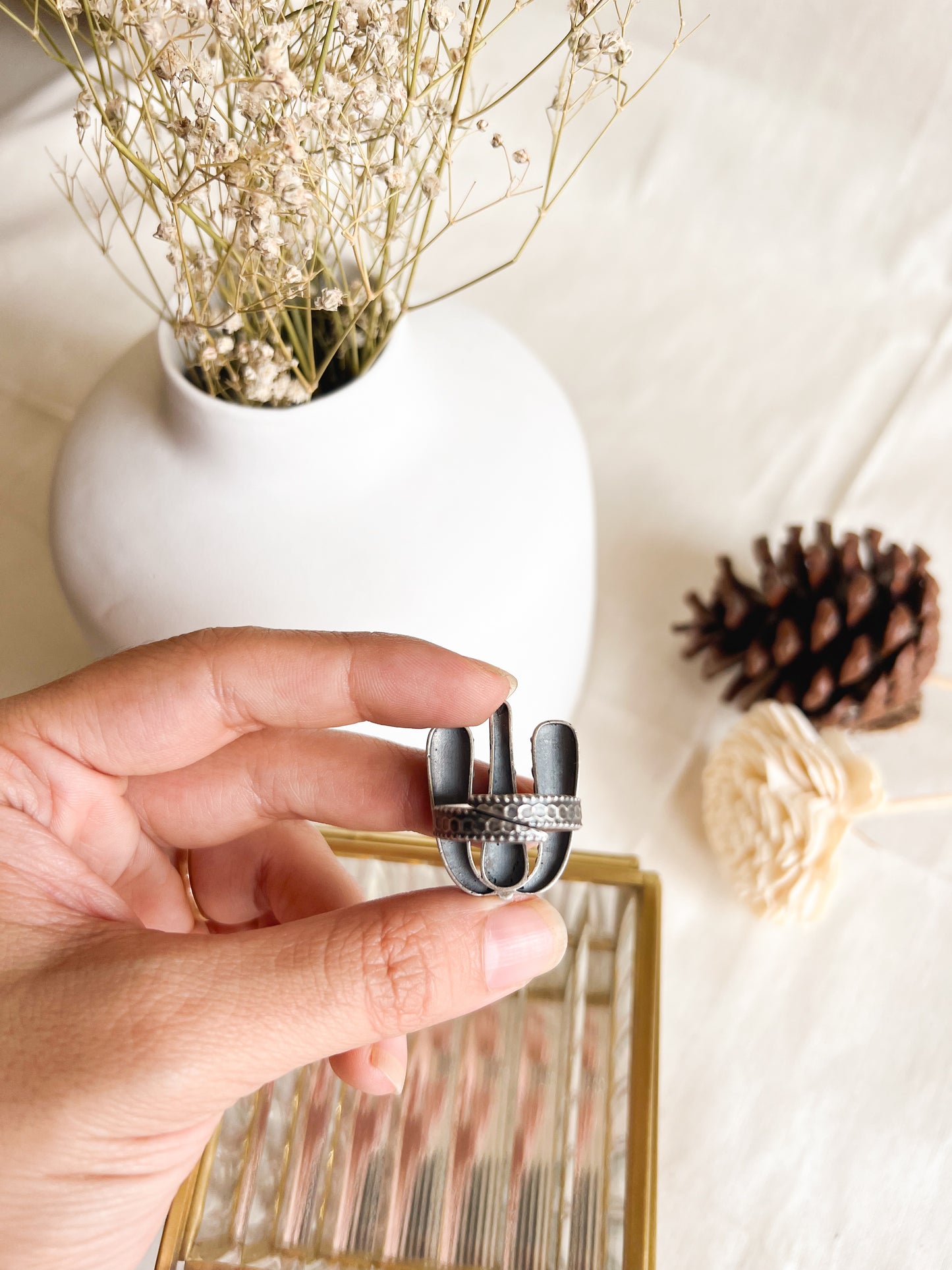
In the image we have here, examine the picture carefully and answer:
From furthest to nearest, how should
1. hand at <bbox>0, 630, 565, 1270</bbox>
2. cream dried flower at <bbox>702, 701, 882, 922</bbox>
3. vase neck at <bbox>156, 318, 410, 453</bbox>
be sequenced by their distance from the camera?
cream dried flower at <bbox>702, 701, 882, 922</bbox> → vase neck at <bbox>156, 318, 410, 453</bbox> → hand at <bbox>0, 630, 565, 1270</bbox>

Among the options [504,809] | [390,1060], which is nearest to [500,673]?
[504,809]

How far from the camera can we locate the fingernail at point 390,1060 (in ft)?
1.35

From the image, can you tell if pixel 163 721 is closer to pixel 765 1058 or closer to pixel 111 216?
pixel 765 1058

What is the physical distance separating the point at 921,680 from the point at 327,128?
429mm

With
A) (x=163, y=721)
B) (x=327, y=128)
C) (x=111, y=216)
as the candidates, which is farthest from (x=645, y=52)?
(x=163, y=721)

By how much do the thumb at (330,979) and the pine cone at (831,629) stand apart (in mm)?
322

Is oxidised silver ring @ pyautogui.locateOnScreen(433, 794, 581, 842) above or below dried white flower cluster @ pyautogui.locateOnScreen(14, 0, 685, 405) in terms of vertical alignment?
below

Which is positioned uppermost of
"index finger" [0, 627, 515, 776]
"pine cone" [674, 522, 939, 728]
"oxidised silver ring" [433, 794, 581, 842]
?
"pine cone" [674, 522, 939, 728]

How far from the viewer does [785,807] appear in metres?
0.55

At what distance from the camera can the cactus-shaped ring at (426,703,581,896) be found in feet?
1.03

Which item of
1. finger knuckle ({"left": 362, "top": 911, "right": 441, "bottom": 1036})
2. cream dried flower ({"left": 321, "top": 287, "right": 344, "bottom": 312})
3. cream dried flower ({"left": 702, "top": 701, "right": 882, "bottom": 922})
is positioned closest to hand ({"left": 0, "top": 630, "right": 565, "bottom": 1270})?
finger knuckle ({"left": 362, "top": 911, "right": 441, "bottom": 1036})

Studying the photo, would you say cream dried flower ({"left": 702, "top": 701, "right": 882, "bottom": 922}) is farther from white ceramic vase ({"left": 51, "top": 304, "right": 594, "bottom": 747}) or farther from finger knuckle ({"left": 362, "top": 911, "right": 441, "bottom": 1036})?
finger knuckle ({"left": 362, "top": 911, "right": 441, "bottom": 1036})

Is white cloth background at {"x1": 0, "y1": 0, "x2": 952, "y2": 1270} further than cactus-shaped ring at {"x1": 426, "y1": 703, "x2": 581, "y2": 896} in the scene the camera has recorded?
Yes

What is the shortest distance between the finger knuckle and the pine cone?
0.34 m
